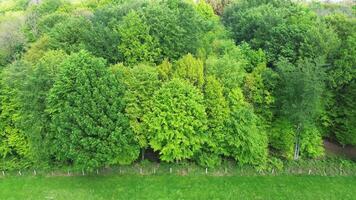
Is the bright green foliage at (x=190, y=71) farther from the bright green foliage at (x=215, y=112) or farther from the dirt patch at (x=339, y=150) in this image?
the dirt patch at (x=339, y=150)

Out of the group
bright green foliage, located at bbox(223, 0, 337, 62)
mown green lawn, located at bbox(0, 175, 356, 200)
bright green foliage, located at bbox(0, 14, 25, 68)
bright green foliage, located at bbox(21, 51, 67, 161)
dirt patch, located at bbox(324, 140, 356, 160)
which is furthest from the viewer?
bright green foliage, located at bbox(0, 14, 25, 68)

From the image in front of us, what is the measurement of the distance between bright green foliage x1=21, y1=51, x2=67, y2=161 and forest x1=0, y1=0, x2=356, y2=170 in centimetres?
10

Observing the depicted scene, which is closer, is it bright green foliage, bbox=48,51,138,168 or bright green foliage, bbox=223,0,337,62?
bright green foliage, bbox=48,51,138,168

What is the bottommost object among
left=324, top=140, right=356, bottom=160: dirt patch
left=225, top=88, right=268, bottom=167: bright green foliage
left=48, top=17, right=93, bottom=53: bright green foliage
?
left=324, top=140, right=356, bottom=160: dirt patch

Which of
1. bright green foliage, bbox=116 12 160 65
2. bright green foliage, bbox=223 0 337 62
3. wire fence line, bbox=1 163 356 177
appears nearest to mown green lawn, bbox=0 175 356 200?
wire fence line, bbox=1 163 356 177

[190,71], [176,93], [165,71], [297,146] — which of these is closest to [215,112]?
[176,93]

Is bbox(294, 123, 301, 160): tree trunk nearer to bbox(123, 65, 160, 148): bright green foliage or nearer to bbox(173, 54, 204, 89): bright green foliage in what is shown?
bbox(173, 54, 204, 89): bright green foliage

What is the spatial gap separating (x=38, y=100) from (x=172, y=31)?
50.0 feet

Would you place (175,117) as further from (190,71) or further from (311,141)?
(311,141)

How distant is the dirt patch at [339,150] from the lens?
3647 centimetres

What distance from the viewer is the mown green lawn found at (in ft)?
101

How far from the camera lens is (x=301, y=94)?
31359 millimetres

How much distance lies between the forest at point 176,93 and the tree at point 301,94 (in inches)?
4.3

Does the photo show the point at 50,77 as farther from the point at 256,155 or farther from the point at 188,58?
the point at 256,155
